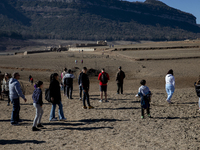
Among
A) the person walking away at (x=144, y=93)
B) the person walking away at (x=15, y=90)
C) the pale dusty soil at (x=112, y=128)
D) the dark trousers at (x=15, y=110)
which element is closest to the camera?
the pale dusty soil at (x=112, y=128)

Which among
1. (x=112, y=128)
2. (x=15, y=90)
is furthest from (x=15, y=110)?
(x=112, y=128)

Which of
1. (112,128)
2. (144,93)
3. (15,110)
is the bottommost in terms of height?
(112,128)

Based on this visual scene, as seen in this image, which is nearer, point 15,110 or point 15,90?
point 15,90

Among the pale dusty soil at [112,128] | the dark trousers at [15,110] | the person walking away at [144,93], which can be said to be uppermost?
the person walking away at [144,93]

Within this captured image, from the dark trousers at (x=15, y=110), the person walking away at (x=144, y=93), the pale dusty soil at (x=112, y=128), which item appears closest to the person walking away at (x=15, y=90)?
the dark trousers at (x=15, y=110)

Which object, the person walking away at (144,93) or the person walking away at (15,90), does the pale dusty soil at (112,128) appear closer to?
the person walking away at (144,93)

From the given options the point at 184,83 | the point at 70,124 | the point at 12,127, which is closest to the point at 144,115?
the point at 70,124

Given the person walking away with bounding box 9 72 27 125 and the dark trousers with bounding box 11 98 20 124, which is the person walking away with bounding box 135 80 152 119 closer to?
the person walking away with bounding box 9 72 27 125

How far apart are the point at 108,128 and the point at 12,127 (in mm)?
2986

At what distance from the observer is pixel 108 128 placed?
7648 mm

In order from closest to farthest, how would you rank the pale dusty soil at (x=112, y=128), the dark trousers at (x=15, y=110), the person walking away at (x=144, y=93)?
the pale dusty soil at (x=112, y=128)
the dark trousers at (x=15, y=110)
the person walking away at (x=144, y=93)

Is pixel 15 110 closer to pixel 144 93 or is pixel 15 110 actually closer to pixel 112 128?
pixel 112 128

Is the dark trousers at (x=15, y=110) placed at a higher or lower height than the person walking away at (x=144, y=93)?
lower

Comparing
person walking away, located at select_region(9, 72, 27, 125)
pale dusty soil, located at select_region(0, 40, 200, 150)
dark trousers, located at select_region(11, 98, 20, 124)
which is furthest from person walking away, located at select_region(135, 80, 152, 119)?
dark trousers, located at select_region(11, 98, 20, 124)
